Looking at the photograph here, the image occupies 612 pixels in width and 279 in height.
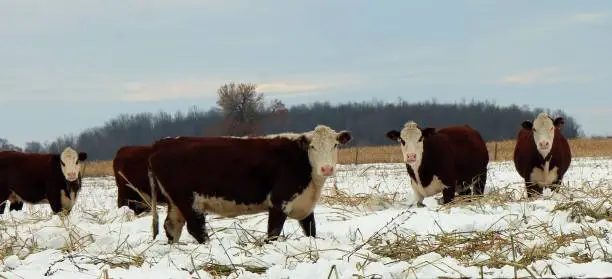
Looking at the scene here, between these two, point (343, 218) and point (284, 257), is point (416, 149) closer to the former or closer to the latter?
point (343, 218)

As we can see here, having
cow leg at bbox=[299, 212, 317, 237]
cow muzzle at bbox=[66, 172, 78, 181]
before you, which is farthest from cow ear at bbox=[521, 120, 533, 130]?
cow muzzle at bbox=[66, 172, 78, 181]

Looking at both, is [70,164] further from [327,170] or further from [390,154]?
[390,154]

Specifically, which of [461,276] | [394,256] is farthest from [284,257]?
[461,276]

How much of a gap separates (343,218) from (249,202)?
165 centimetres

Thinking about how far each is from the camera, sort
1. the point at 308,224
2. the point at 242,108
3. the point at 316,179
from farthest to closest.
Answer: the point at 242,108, the point at 308,224, the point at 316,179

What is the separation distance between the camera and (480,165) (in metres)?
13.0

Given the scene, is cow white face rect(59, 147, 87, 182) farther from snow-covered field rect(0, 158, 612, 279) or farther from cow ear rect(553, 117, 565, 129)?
cow ear rect(553, 117, 565, 129)

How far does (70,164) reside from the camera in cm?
1533

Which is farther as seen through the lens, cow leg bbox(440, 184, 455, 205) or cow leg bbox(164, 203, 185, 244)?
cow leg bbox(440, 184, 455, 205)

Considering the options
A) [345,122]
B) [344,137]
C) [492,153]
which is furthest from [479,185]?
[345,122]

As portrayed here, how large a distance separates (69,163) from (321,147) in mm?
9150

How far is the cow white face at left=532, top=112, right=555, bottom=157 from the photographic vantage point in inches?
470

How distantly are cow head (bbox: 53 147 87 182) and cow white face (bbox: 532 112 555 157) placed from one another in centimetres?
1012

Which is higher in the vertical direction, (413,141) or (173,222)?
(413,141)
